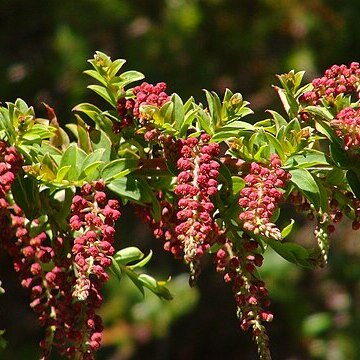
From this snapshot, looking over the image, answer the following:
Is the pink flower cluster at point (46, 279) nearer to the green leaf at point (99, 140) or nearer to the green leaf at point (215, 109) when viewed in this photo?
the green leaf at point (99, 140)

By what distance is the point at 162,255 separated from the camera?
450 centimetres

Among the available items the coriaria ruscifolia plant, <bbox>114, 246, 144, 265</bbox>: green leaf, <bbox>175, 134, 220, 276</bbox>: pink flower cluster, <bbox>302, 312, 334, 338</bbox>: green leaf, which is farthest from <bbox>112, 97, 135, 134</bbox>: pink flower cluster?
<bbox>302, 312, 334, 338</bbox>: green leaf

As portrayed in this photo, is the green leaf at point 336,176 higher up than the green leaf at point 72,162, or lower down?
lower down

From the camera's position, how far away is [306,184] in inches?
40.9

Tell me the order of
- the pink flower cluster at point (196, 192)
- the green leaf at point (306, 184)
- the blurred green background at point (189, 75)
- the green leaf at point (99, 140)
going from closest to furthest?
the pink flower cluster at point (196, 192)
the green leaf at point (306, 184)
the green leaf at point (99, 140)
the blurred green background at point (189, 75)

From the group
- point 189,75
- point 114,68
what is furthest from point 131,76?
point 189,75

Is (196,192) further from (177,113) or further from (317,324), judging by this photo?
(317,324)

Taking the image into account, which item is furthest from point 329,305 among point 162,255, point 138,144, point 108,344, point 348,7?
point 138,144

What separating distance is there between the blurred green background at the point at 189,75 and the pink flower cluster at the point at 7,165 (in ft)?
9.39

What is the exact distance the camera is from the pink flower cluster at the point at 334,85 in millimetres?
Answer: 1060

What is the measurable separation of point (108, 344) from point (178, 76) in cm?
134

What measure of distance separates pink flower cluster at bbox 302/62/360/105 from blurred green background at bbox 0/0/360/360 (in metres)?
2.85

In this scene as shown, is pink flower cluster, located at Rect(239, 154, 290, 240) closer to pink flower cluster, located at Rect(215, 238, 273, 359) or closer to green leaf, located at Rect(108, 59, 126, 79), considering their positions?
pink flower cluster, located at Rect(215, 238, 273, 359)

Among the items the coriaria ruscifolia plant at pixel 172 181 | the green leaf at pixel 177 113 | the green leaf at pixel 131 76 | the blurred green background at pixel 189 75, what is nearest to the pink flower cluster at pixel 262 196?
the coriaria ruscifolia plant at pixel 172 181
